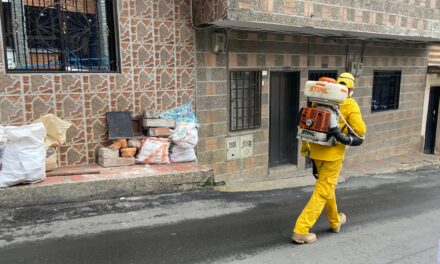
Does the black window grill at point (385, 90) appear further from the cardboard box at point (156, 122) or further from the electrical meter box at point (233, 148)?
the cardboard box at point (156, 122)

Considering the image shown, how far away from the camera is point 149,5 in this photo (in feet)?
20.0

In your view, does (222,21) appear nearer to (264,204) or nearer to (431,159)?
(264,204)

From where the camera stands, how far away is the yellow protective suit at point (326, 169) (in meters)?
4.00

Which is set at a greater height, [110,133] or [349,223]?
[110,133]

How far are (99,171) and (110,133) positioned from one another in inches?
27.4

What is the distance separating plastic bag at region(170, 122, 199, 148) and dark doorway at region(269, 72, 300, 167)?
260 cm

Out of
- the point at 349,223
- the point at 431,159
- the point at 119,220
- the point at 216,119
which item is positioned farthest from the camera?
the point at 431,159

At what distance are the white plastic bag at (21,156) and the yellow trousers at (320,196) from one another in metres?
3.26

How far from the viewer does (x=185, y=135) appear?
6.29 meters

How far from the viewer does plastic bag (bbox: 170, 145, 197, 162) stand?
6.31 meters

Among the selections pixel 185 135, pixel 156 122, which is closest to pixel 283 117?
pixel 185 135

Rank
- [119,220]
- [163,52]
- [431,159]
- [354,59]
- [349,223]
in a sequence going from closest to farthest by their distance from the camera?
[119,220]
[349,223]
[163,52]
[354,59]
[431,159]

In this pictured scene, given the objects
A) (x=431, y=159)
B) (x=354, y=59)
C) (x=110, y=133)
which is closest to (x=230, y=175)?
(x=110, y=133)

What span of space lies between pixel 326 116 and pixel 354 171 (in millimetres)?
5842
